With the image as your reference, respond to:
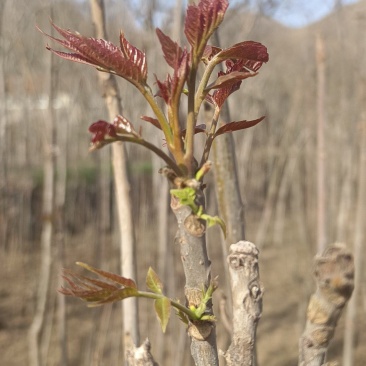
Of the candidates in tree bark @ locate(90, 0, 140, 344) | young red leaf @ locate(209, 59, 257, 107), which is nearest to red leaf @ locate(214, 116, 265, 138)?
young red leaf @ locate(209, 59, 257, 107)

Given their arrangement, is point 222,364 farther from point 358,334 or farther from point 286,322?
point 286,322

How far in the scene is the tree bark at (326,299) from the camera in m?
0.36

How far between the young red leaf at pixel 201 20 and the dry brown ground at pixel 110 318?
211 centimetres

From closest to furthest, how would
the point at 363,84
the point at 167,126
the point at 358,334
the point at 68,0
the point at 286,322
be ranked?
the point at 167,126 < the point at 363,84 < the point at 68,0 < the point at 358,334 < the point at 286,322

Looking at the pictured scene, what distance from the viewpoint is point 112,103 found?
83 cm

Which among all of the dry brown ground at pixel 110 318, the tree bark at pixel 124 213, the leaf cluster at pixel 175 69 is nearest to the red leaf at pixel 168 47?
the leaf cluster at pixel 175 69

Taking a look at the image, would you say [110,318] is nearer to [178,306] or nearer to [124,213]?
[124,213]

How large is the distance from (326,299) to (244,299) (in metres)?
0.05

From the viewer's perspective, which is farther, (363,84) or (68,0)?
(68,0)

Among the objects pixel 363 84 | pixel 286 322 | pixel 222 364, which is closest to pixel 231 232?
pixel 222 364

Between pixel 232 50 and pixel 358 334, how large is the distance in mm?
3725

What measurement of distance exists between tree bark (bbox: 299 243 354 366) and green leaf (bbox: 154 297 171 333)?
10 centimetres

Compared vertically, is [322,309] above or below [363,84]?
below

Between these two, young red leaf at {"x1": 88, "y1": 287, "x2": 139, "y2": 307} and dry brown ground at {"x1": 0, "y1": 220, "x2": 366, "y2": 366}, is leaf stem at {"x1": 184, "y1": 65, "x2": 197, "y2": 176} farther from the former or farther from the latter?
dry brown ground at {"x1": 0, "y1": 220, "x2": 366, "y2": 366}
